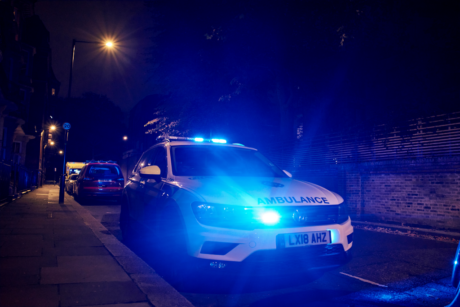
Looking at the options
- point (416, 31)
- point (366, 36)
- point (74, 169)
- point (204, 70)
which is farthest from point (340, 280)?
point (74, 169)

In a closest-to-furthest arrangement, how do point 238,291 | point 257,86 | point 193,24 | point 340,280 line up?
point 238,291 < point 340,280 < point 193,24 < point 257,86

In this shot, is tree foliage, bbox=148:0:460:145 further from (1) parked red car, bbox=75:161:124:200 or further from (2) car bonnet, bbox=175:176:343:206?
(2) car bonnet, bbox=175:176:343:206

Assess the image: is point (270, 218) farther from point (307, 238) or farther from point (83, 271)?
point (83, 271)

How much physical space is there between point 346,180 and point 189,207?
9.66m

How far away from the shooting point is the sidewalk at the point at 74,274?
3740 mm

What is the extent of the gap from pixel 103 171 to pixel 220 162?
12267 millimetres

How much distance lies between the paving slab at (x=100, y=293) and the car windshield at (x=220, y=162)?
1590 mm

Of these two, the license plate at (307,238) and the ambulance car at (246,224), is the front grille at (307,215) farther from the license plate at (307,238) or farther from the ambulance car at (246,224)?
the license plate at (307,238)

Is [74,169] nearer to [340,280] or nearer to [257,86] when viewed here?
[257,86]

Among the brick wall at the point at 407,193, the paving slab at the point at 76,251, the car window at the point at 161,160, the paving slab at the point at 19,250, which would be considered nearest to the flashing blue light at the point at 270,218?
the car window at the point at 161,160

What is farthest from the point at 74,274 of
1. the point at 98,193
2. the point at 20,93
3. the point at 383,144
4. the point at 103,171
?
the point at 20,93

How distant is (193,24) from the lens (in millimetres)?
16078

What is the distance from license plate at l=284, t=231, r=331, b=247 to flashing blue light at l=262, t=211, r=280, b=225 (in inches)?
7.1

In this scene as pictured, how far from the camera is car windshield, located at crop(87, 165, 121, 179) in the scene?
649 inches
